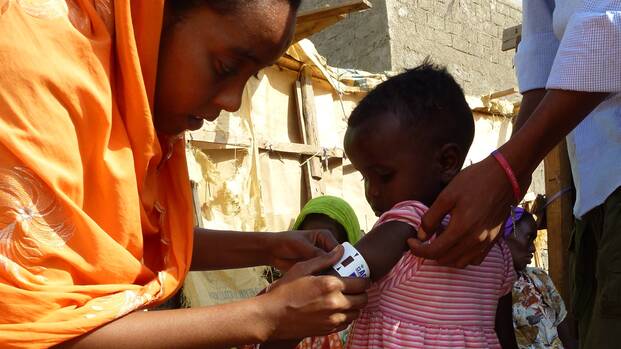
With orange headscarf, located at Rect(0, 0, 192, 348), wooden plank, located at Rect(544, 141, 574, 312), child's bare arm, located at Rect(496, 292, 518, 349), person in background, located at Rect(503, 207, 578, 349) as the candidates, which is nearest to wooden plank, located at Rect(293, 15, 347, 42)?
wooden plank, located at Rect(544, 141, 574, 312)

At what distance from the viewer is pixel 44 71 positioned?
3.84 feet

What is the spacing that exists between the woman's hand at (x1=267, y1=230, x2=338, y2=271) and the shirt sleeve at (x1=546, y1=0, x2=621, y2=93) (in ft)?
2.58

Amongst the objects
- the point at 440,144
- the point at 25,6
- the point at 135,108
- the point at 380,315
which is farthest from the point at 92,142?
the point at 440,144

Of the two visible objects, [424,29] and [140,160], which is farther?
[424,29]

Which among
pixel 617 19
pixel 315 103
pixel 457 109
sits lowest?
pixel 315 103

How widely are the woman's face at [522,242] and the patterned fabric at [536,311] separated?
20 cm

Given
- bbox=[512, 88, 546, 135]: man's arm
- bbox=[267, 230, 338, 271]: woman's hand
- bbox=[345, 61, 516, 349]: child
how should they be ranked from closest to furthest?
bbox=[345, 61, 516, 349]: child < bbox=[267, 230, 338, 271]: woman's hand < bbox=[512, 88, 546, 135]: man's arm

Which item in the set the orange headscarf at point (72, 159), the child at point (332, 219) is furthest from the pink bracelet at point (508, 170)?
the child at point (332, 219)

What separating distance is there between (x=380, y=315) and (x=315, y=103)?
13.6 ft

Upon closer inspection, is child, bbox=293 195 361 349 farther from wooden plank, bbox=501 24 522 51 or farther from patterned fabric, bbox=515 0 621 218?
wooden plank, bbox=501 24 522 51

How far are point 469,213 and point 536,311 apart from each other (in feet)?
5.39

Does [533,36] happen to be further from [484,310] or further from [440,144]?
[484,310]

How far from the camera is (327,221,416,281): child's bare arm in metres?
1.57

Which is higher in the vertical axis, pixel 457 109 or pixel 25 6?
pixel 25 6
